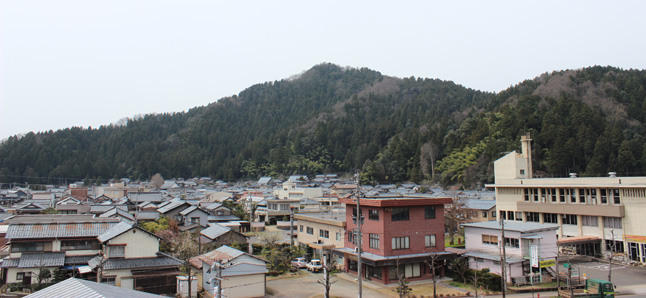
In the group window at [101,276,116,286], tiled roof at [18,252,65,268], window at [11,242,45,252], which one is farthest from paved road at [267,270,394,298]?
window at [11,242,45,252]

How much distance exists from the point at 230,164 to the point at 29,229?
3070 inches

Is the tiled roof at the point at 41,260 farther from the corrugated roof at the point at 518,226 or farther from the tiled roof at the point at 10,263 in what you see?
the corrugated roof at the point at 518,226

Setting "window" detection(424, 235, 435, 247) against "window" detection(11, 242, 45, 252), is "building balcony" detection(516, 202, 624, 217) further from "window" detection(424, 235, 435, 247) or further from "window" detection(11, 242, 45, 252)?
"window" detection(11, 242, 45, 252)

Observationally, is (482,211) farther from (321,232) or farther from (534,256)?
(534,256)

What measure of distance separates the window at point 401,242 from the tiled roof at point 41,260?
1528cm

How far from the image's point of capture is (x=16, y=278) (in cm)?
1905

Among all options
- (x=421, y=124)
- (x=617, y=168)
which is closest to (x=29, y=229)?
(x=617, y=168)

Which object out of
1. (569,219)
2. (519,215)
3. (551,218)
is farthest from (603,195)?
(519,215)

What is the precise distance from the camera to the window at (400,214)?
2008cm

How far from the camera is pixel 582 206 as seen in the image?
2628cm

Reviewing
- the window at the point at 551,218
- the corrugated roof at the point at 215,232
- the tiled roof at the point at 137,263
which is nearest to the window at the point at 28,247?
the tiled roof at the point at 137,263

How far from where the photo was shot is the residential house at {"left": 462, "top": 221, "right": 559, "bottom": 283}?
19.3 m

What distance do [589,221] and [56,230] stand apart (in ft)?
97.3

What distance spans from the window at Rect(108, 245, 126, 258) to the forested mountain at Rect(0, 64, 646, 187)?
141ft
